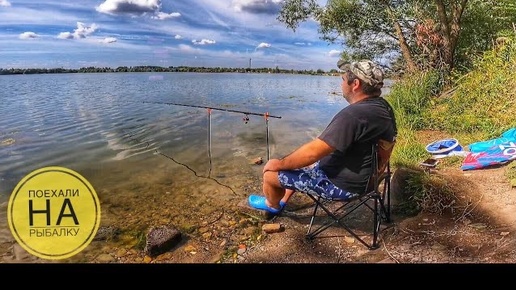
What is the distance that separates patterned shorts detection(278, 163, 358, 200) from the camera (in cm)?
264

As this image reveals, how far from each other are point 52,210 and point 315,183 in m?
1.81

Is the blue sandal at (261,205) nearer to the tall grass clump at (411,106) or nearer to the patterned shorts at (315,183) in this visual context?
the patterned shorts at (315,183)

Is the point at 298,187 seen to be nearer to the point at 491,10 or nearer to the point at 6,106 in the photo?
the point at 491,10

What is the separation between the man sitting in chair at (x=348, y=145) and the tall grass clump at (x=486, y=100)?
3.21 metres

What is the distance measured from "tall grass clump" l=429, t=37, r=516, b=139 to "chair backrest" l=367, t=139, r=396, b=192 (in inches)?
119

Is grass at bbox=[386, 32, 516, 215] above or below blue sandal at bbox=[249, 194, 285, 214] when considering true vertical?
above

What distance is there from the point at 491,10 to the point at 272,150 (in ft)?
20.9

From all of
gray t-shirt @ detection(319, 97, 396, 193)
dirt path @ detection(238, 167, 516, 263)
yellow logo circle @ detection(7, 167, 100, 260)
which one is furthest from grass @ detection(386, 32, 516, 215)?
yellow logo circle @ detection(7, 167, 100, 260)

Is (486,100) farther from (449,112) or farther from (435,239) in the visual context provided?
(435,239)

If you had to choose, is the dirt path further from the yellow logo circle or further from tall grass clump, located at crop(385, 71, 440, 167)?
tall grass clump, located at crop(385, 71, 440, 167)

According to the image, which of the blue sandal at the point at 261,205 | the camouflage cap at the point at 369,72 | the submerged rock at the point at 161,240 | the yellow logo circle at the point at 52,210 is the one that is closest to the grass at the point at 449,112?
the blue sandal at the point at 261,205

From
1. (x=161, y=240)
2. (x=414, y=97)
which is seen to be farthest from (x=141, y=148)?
(x=414, y=97)

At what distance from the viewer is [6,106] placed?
8.32m
